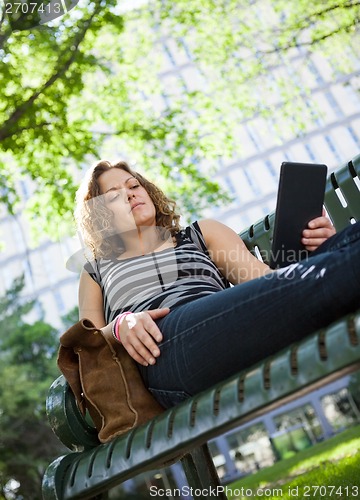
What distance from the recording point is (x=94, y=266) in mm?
2117

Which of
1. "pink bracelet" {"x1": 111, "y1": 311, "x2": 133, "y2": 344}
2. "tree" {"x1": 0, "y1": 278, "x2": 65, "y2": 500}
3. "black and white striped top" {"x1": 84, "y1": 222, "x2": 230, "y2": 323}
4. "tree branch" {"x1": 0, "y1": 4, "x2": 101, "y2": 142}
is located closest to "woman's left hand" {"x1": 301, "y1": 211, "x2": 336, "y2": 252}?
"black and white striped top" {"x1": 84, "y1": 222, "x2": 230, "y2": 323}

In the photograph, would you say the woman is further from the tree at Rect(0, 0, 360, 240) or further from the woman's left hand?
the tree at Rect(0, 0, 360, 240)

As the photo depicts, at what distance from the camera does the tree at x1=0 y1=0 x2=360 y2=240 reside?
25.8 ft

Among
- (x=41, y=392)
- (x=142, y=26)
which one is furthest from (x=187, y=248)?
(x=41, y=392)

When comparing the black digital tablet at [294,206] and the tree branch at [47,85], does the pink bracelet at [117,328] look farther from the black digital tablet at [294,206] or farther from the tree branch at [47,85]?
the tree branch at [47,85]

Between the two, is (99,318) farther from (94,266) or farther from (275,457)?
(275,457)

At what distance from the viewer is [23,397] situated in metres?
17.0

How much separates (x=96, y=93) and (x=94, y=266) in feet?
27.8

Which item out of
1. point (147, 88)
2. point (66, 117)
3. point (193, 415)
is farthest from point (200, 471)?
point (147, 88)

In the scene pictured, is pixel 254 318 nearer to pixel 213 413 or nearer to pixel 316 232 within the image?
pixel 213 413

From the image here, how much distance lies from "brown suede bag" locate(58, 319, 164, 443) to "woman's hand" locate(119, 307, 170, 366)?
0.06 metres

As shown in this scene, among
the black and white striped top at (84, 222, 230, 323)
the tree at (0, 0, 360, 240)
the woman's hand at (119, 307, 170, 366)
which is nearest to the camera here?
the woman's hand at (119, 307, 170, 366)

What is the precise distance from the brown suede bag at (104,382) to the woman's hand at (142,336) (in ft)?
0.19

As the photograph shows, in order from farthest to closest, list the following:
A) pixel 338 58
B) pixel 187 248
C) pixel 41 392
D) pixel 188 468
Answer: pixel 41 392, pixel 338 58, pixel 187 248, pixel 188 468
